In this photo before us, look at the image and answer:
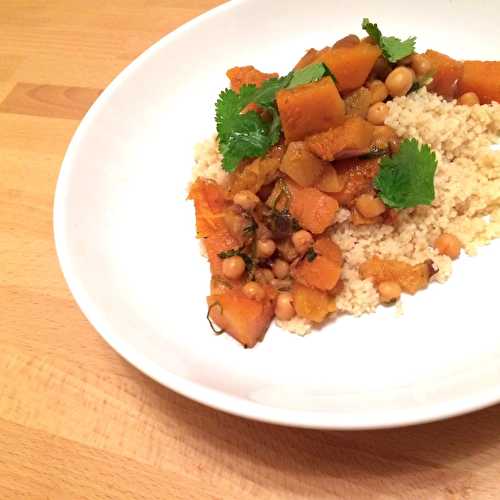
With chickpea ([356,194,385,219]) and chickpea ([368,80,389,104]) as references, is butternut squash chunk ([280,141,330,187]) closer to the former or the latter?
chickpea ([356,194,385,219])

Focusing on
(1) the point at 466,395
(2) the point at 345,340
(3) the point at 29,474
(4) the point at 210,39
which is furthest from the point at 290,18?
(3) the point at 29,474

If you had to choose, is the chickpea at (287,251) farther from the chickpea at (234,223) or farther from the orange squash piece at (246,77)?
the orange squash piece at (246,77)

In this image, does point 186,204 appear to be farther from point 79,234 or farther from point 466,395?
point 466,395

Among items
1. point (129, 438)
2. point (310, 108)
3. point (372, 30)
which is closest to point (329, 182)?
point (310, 108)

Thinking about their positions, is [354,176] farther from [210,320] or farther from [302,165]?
[210,320]

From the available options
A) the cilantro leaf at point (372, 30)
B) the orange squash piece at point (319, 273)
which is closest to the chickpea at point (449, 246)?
the orange squash piece at point (319, 273)

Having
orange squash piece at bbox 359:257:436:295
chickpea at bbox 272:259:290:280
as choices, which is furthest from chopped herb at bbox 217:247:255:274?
orange squash piece at bbox 359:257:436:295
